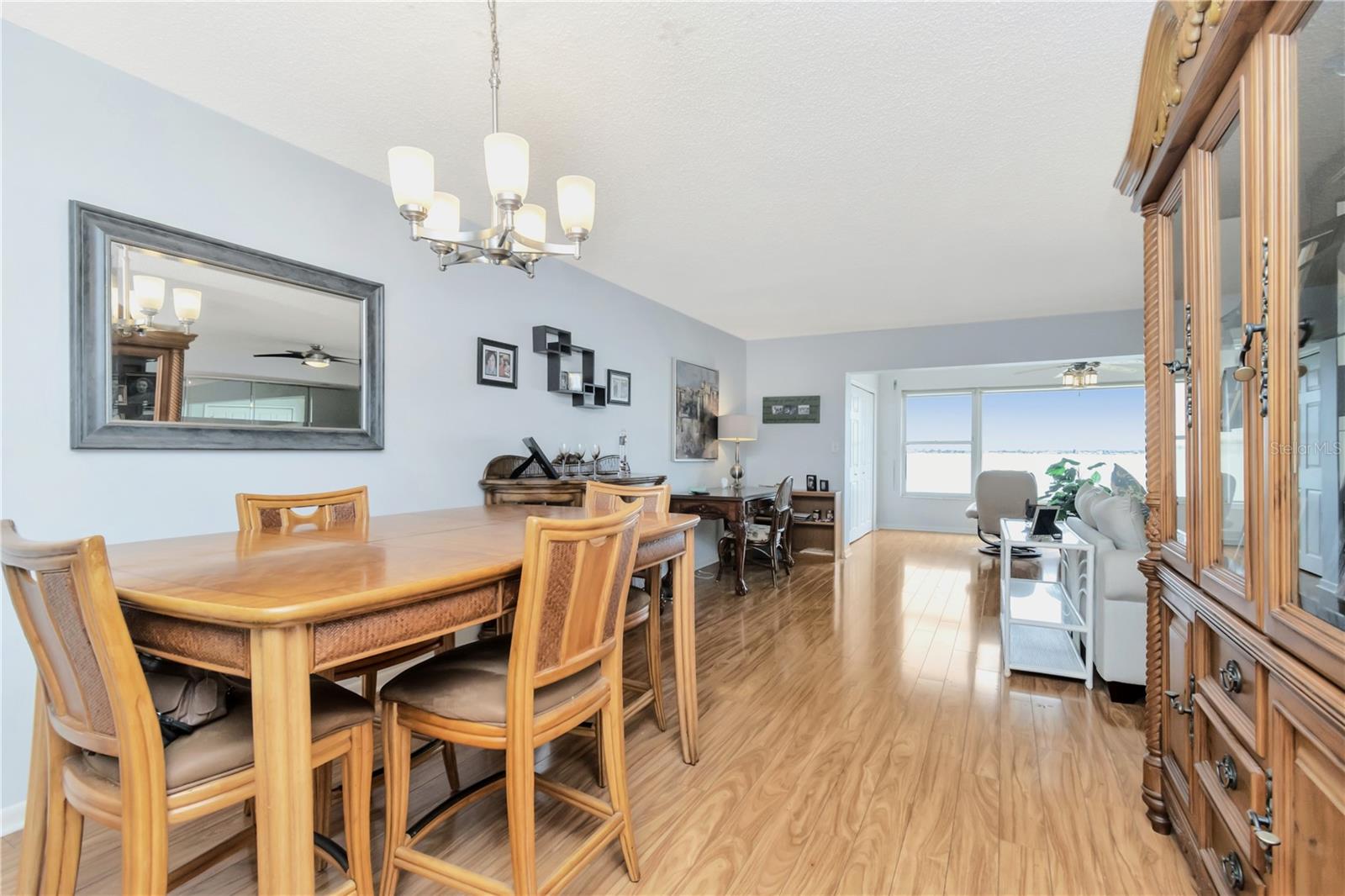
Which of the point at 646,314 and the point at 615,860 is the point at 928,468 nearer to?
the point at 646,314

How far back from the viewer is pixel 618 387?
14.8 feet

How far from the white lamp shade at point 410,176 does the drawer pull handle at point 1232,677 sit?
219cm

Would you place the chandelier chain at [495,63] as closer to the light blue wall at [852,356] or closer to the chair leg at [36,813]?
the chair leg at [36,813]

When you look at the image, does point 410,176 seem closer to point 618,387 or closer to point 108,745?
point 108,745

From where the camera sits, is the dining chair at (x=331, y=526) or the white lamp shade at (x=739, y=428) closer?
the dining chair at (x=331, y=526)

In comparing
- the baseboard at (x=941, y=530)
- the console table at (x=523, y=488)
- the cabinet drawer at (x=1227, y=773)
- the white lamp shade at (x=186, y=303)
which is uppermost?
the white lamp shade at (x=186, y=303)

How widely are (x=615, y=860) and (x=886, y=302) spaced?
458 centimetres

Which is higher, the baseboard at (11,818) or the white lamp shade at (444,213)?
the white lamp shade at (444,213)

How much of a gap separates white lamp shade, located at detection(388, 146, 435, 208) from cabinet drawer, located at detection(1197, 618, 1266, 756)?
2.14 meters

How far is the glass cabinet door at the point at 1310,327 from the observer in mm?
856

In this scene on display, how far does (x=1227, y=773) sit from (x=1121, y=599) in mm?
1708

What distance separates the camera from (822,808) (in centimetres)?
186

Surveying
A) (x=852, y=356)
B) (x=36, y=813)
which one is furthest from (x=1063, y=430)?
(x=36, y=813)

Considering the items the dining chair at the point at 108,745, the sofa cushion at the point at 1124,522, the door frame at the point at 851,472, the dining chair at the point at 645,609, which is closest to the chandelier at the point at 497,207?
the dining chair at the point at 645,609
